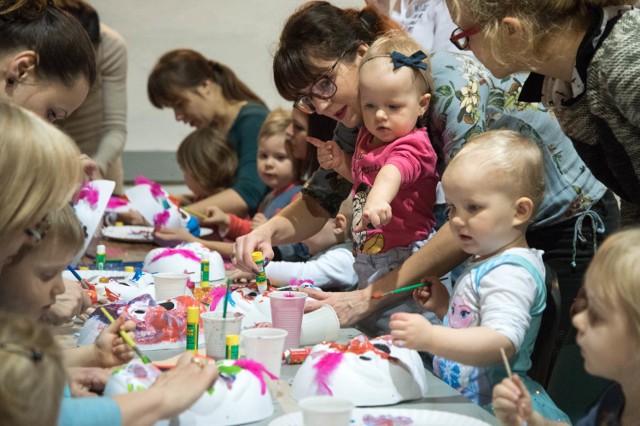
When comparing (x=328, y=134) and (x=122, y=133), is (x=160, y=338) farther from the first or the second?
(x=122, y=133)

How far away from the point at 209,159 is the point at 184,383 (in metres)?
3.21

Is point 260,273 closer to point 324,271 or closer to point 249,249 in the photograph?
point 249,249

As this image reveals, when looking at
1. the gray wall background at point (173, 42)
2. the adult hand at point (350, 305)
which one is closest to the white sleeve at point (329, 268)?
the adult hand at point (350, 305)

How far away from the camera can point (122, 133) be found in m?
4.59

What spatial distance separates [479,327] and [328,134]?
140 cm

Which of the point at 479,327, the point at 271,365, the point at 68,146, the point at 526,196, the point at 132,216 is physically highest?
the point at 68,146

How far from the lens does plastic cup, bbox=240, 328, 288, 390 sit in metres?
1.77

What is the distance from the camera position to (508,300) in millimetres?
1798

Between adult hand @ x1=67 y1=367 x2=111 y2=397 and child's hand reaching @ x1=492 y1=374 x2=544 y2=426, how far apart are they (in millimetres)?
699

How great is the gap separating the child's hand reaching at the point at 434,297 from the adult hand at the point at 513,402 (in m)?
0.59

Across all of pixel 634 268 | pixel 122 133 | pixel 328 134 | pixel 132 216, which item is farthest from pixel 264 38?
A: pixel 634 268

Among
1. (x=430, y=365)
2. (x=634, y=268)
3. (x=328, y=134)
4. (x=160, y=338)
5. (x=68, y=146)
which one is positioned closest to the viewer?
(x=634, y=268)

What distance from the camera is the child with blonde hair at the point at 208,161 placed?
15.1ft

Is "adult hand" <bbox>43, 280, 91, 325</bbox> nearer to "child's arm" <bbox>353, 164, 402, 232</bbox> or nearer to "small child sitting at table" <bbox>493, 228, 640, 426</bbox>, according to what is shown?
"child's arm" <bbox>353, 164, 402, 232</bbox>
